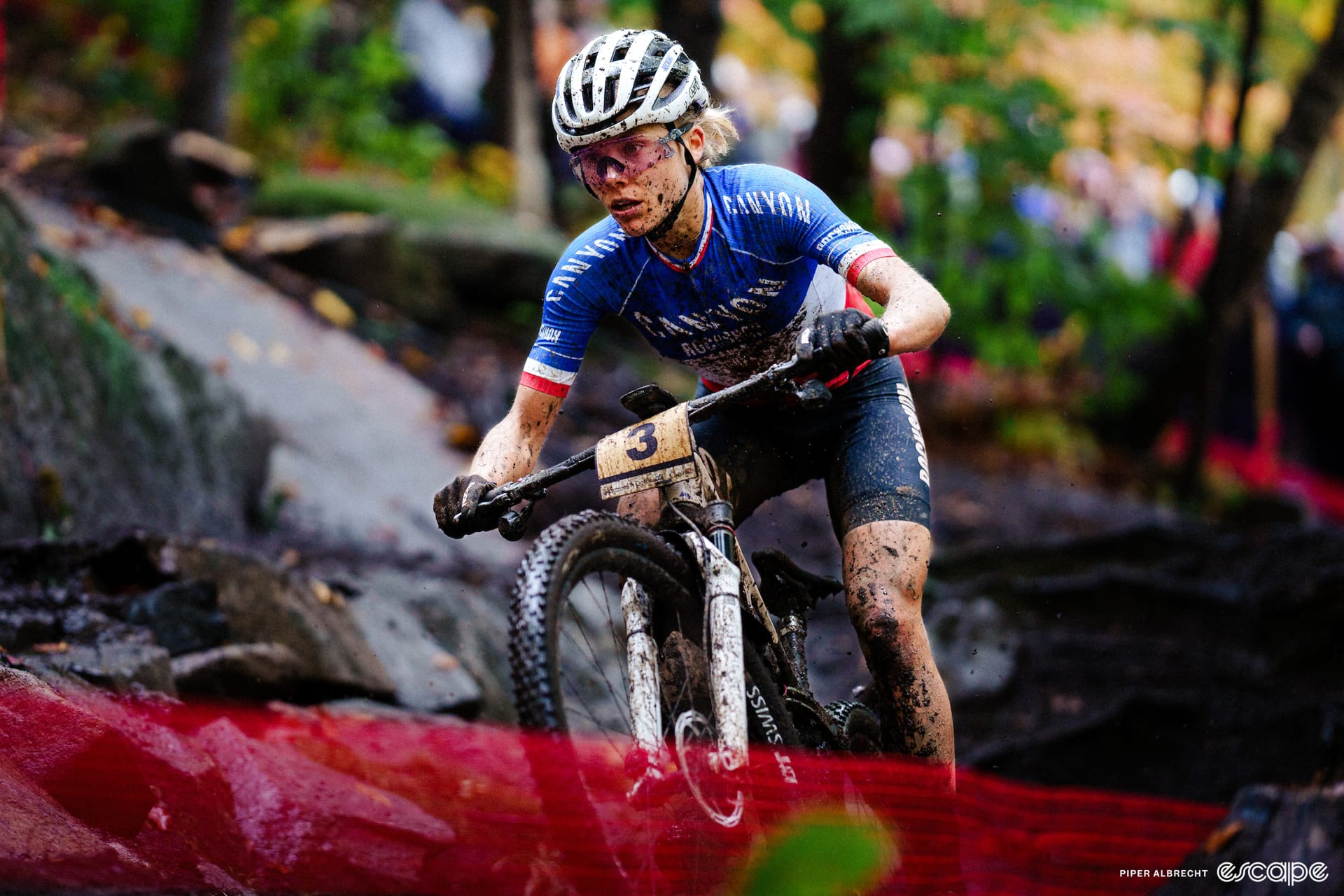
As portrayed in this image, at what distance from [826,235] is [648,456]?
98 cm

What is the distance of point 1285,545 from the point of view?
29.7 ft

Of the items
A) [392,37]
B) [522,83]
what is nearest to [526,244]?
[522,83]

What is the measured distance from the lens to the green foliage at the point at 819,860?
0.92 m

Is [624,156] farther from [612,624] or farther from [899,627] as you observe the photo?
[899,627]

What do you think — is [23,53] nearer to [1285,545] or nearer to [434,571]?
[434,571]

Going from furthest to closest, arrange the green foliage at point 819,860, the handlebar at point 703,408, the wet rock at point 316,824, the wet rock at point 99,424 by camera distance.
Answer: the wet rock at point 99,424
the wet rock at point 316,824
the handlebar at point 703,408
the green foliage at point 819,860

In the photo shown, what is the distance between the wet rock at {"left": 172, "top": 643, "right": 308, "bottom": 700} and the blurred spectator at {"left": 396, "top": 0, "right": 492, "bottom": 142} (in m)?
13.3

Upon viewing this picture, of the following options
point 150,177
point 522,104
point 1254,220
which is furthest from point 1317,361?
point 150,177

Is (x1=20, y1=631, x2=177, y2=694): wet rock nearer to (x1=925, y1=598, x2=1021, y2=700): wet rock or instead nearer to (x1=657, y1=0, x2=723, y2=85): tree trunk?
(x1=925, y1=598, x2=1021, y2=700): wet rock

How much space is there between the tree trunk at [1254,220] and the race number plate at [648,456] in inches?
433

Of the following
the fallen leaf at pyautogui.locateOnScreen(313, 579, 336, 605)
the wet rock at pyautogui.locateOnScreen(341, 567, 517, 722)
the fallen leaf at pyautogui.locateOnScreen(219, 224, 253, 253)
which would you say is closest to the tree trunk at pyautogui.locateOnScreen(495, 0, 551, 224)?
the fallen leaf at pyautogui.locateOnScreen(219, 224, 253, 253)

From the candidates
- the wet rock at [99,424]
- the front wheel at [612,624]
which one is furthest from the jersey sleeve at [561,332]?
the wet rock at [99,424]

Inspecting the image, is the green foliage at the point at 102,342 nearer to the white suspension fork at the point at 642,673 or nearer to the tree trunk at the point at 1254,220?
the white suspension fork at the point at 642,673

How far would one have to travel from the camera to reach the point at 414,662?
577 cm
